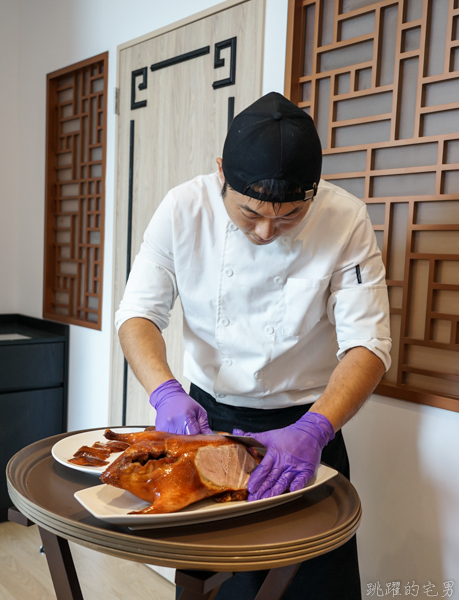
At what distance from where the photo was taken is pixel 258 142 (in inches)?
42.7

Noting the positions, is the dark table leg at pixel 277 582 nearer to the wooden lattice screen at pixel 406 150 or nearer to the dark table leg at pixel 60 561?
the dark table leg at pixel 60 561

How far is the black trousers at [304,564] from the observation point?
1389mm

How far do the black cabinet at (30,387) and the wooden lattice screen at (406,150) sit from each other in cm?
178

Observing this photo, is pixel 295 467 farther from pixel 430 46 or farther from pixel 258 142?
pixel 430 46

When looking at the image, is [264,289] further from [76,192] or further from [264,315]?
[76,192]

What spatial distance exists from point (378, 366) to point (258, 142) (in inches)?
22.1

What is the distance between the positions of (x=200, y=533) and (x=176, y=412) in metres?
0.31

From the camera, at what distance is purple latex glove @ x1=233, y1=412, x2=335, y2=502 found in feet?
3.28

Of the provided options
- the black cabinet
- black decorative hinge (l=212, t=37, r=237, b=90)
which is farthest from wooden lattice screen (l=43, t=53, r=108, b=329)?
black decorative hinge (l=212, t=37, r=237, b=90)

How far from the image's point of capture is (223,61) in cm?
212

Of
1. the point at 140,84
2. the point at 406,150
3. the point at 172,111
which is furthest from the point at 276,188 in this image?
the point at 140,84

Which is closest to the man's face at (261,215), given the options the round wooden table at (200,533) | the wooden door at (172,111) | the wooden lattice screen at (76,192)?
the round wooden table at (200,533)


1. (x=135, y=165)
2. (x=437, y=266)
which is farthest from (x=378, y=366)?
(x=135, y=165)

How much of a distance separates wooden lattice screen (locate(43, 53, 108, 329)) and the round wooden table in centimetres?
181
